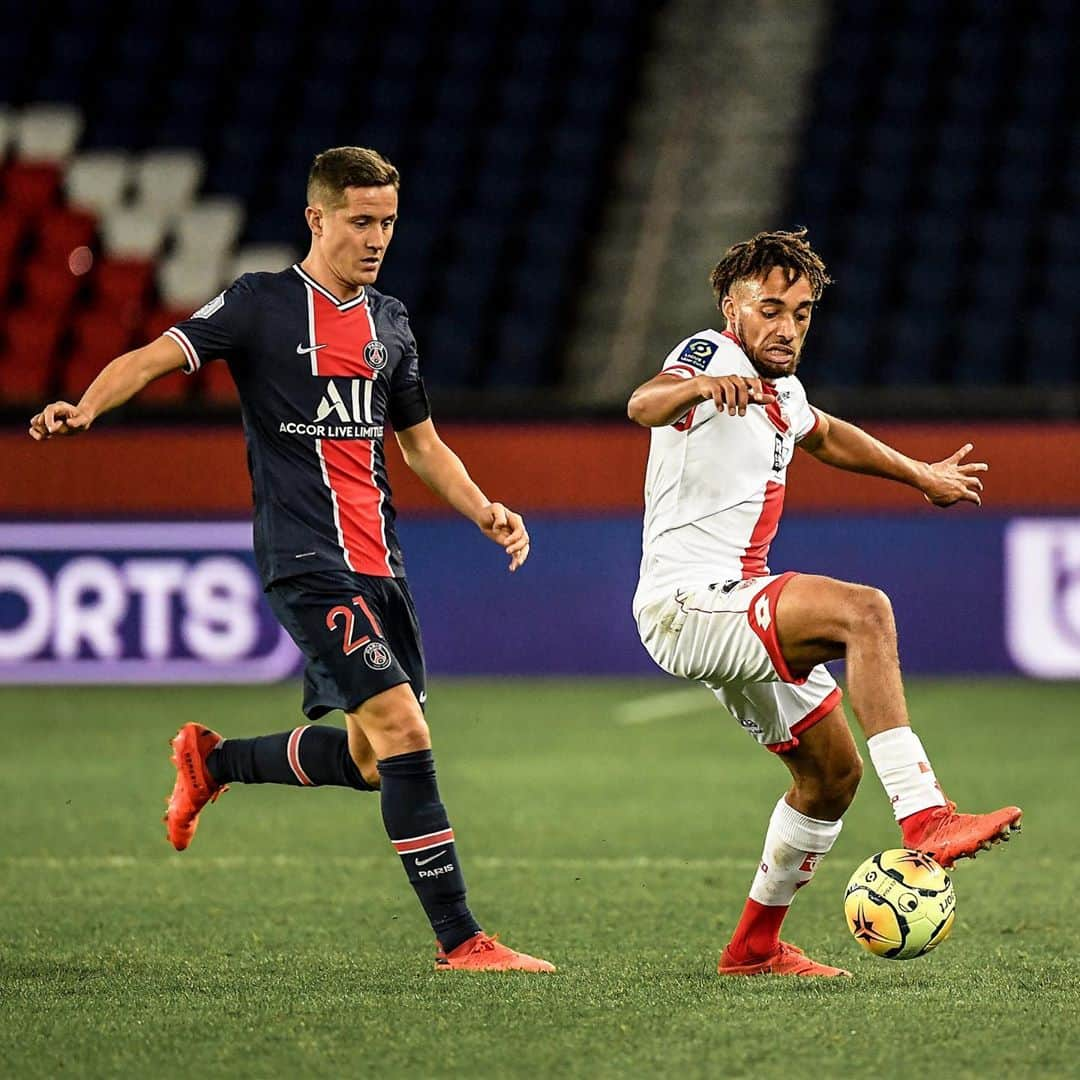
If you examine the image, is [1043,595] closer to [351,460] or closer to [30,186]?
[351,460]

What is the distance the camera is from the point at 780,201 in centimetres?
1645

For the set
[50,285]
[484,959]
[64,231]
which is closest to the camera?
[484,959]

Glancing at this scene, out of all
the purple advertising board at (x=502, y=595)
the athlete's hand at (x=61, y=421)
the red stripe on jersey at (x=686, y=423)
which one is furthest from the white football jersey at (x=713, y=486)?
the purple advertising board at (x=502, y=595)

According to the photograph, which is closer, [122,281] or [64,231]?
[122,281]

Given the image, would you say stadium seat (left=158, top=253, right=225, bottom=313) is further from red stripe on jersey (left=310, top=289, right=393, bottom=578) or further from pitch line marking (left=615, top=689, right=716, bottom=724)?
red stripe on jersey (left=310, top=289, right=393, bottom=578)

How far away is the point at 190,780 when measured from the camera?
19.2 ft

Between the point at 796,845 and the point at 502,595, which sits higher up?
the point at 796,845

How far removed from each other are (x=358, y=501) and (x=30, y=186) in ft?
37.0

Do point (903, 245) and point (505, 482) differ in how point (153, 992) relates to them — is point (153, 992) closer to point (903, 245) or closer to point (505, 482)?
point (505, 482)

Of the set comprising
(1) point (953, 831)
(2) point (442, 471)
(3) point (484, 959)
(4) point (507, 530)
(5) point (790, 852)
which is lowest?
(3) point (484, 959)

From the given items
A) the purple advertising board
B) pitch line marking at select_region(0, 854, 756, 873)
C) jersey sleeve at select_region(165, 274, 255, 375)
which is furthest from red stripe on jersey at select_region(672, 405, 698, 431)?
the purple advertising board

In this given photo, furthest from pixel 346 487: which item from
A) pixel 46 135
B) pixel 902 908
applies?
pixel 46 135

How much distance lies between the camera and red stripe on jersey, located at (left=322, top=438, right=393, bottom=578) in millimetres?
5266

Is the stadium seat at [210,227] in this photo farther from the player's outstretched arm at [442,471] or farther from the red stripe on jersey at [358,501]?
the red stripe on jersey at [358,501]
